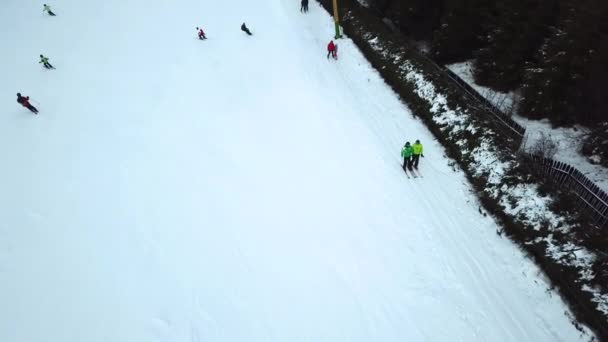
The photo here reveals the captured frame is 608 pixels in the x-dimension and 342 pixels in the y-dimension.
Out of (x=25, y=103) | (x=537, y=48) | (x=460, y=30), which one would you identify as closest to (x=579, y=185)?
(x=537, y=48)

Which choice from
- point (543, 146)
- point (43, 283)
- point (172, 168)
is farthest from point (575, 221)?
point (43, 283)

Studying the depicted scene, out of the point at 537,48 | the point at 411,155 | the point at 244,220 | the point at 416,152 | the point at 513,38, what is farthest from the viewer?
the point at 513,38

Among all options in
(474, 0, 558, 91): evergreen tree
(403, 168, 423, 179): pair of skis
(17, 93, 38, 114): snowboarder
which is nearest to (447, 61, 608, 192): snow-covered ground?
(474, 0, 558, 91): evergreen tree

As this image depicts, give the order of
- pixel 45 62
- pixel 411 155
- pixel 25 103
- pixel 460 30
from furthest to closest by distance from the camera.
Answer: pixel 45 62 < pixel 25 103 < pixel 460 30 < pixel 411 155

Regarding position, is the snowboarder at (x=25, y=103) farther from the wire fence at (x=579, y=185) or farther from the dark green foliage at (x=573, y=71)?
the dark green foliage at (x=573, y=71)

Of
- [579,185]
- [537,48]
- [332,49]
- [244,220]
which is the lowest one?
[244,220]

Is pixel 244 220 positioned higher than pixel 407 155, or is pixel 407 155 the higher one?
pixel 407 155

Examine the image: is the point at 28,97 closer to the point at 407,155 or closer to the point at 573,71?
the point at 407,155
